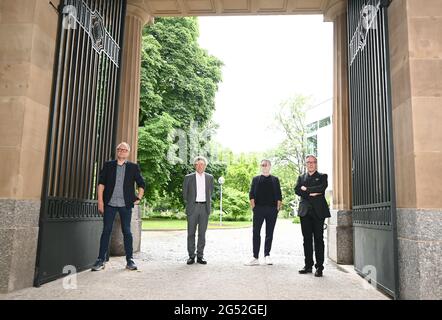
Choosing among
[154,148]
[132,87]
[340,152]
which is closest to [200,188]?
[340,152]

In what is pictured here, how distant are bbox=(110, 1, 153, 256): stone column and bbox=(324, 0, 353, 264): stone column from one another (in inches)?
160

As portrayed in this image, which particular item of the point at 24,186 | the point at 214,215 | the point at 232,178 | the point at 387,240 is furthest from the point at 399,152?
the point at 232,178

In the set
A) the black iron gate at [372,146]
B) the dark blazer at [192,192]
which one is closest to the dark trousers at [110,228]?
the dark blazer at [192,192]

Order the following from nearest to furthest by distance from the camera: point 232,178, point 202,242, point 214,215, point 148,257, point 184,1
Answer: point 202,242, point 148,257, point 184,1, point 214,215, point 232,178

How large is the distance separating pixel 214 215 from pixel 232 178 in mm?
8065

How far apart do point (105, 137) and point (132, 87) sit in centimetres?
202

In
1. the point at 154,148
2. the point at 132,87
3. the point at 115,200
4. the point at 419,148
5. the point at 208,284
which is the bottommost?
the point at 208,284

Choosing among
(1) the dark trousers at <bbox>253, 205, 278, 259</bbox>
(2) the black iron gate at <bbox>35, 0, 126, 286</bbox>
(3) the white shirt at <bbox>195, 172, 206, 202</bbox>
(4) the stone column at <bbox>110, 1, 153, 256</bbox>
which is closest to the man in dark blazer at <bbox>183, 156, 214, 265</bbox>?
(3) the white shirt at <bbox>195, 172, 206, 202</bbox>

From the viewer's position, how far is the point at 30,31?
15.0 feet

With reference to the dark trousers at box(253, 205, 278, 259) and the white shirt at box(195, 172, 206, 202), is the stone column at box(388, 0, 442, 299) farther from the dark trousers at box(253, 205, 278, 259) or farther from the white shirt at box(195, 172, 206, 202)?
the white shirt at box(195, 172, 206, 202)

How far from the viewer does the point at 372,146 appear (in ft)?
17.6

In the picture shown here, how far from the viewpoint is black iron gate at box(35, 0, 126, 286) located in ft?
16.1

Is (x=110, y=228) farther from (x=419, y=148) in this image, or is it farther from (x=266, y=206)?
(x=419, y=148)

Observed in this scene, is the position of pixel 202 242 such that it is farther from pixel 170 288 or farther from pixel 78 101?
pixel 78 101
